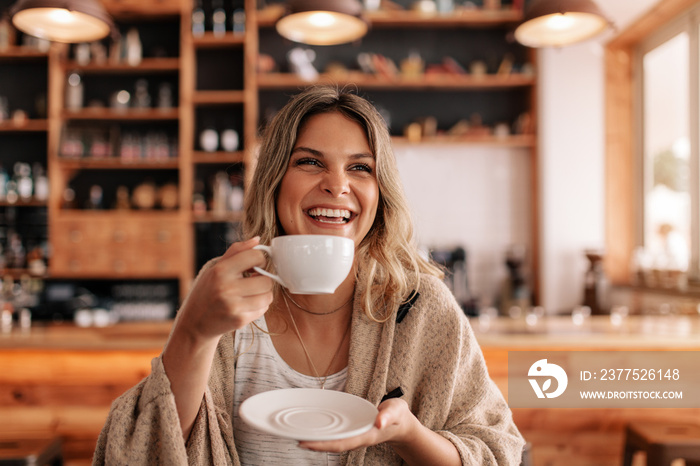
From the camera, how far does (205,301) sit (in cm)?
79

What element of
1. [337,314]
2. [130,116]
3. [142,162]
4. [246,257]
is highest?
[130,116]

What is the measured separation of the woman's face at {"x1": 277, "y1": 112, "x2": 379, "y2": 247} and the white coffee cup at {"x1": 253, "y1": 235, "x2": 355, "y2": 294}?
0.85ft

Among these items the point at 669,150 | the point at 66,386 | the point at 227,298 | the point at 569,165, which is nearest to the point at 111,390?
the point at 66,386

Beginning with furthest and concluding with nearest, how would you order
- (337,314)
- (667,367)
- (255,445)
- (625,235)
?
(625,235), (667,367), (337,314), (255,445)

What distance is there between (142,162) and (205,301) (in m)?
3.76

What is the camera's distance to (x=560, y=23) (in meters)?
2.57

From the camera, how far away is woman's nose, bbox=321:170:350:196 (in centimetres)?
109

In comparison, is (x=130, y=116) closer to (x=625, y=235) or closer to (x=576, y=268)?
(x=576, y=268)

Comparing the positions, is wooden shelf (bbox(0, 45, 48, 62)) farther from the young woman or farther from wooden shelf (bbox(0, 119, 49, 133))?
the young woman

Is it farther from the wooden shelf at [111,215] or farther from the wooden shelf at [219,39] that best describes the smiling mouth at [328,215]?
the wooden shelf at [219,39]

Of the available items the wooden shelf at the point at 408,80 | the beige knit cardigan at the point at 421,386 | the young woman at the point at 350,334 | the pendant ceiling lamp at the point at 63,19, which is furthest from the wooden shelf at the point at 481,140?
the beige knit cardigan at the point at 421,386

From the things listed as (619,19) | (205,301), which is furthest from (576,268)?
(205,301)

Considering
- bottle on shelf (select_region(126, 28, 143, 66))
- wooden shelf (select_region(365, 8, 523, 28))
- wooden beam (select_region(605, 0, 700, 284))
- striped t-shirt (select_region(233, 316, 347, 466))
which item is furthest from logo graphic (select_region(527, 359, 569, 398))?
bottle on shelf (select_region(126, 28, 143, 66))

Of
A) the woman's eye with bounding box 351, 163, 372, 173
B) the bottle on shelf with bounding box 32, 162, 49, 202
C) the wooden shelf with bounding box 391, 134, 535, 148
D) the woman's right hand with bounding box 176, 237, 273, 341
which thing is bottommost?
the woman's right hand with bounding box 176, 237, 273, 341
